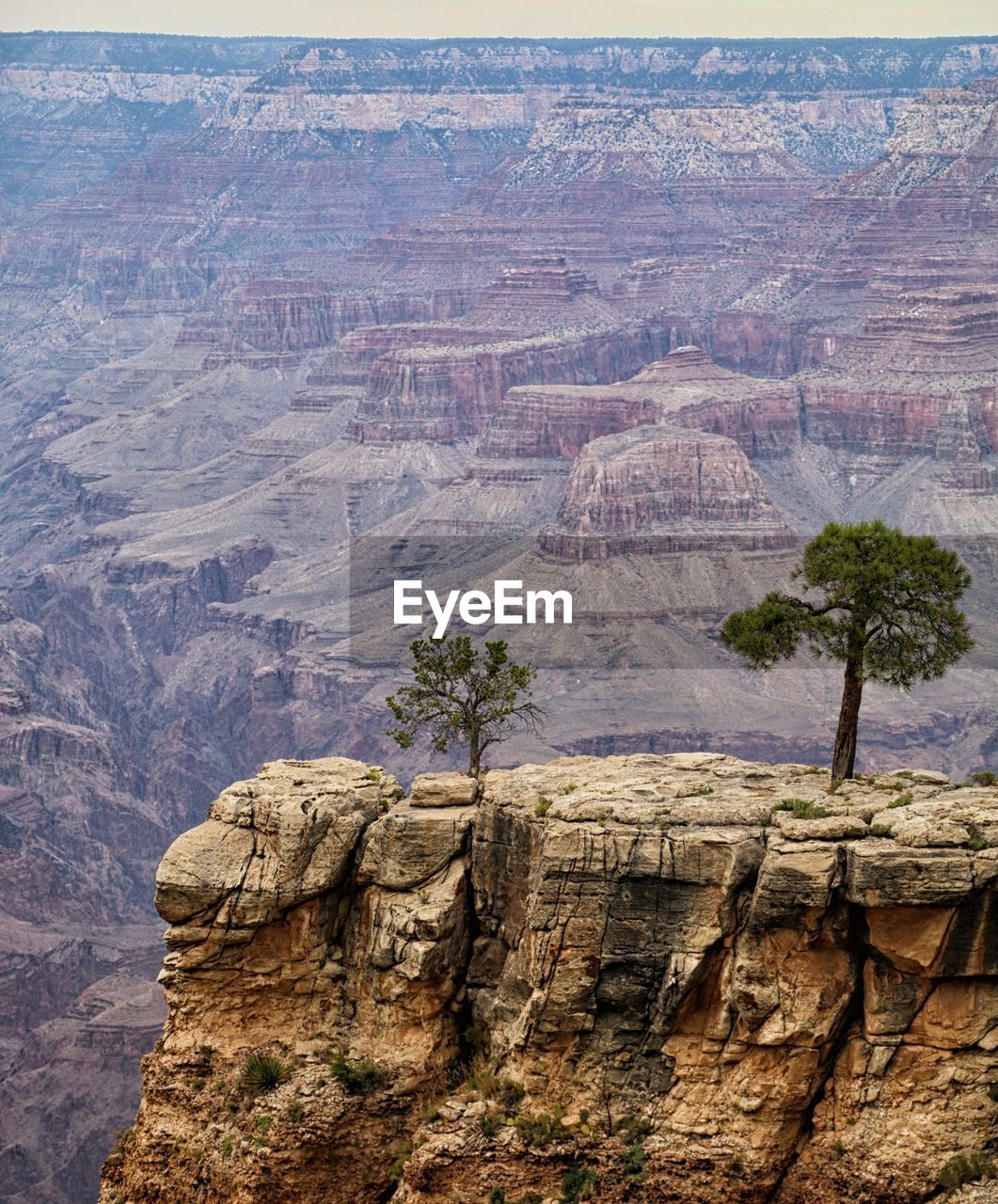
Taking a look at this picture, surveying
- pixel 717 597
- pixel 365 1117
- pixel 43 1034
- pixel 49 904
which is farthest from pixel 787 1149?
pixel 717 597

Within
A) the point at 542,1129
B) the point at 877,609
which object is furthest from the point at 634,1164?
the point at 877,609

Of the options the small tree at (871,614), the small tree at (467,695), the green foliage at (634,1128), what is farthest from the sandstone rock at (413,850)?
the small tree at (871,614)

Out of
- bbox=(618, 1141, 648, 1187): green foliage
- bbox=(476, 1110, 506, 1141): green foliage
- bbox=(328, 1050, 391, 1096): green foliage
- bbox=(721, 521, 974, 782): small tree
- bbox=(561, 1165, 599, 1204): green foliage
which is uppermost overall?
bbox=(721, 521, 974, 782): small tree

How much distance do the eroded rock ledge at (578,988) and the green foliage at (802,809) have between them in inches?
2.0

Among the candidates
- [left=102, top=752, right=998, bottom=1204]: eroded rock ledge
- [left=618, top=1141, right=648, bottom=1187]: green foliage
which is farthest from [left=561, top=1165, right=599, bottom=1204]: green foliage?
[left=618, top=1141, right=648, bottom=1187]: green foliage

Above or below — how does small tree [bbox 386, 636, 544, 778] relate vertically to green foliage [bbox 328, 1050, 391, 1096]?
above

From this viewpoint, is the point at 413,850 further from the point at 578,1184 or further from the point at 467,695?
the point at 467,695

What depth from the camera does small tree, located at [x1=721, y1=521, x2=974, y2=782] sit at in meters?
39.8

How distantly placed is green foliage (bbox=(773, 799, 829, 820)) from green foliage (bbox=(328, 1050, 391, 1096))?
6.63 meters

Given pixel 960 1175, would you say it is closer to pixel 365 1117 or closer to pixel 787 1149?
pixel 787 1149

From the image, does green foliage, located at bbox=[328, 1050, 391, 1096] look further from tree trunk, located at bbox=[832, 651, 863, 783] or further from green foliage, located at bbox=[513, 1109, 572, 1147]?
tree trunk, located at bbox=[832, 651, 863, 783]

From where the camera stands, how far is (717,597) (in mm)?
186875

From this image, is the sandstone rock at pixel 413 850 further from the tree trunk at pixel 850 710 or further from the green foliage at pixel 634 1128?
the tree trunk at pixel 850 710

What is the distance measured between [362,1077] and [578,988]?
3660 mm
